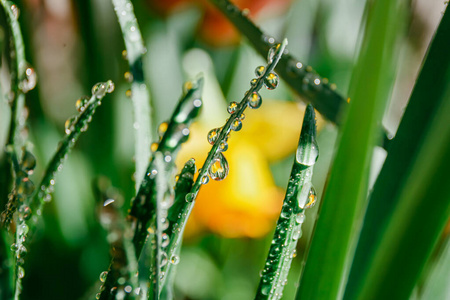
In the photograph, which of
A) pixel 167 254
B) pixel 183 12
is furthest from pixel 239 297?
pixel 183 12

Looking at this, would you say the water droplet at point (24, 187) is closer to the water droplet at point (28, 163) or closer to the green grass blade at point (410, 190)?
the water droplet at point (28, 163)

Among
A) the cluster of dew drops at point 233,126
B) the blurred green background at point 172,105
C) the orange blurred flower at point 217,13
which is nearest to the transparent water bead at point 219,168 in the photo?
the cluster of dew drops at point 233,126

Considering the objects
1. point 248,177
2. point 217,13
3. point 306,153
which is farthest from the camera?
point 217,13

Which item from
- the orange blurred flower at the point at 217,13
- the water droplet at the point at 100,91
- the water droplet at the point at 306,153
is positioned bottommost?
the water droplet at the point at 306,153

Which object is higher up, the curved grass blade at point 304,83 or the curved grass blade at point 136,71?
the curved grass blade at point 304,83

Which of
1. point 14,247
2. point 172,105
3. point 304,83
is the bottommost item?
point 14,247

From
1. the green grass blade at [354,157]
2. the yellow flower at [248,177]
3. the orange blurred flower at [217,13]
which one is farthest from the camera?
the orange blurred flower at [217,13]

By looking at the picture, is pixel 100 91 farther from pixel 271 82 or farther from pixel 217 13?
pixel 217 13

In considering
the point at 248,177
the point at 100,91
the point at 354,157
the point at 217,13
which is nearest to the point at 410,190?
the point at 354,157
